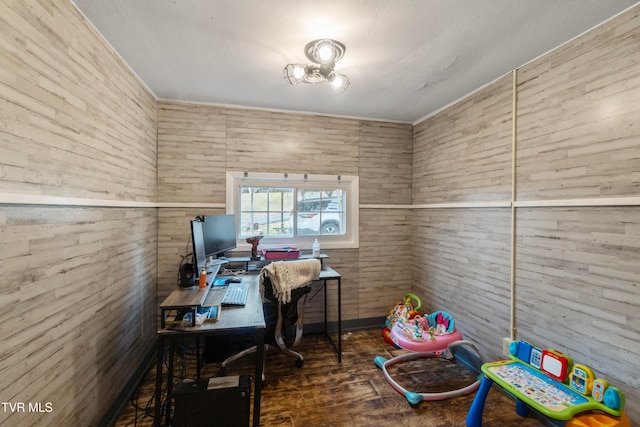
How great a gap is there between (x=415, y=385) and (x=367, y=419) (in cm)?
59

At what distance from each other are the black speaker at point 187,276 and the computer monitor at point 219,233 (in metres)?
0.34

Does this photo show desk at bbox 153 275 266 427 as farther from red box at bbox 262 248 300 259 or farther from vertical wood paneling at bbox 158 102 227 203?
vertical wood paneling at bbox 158 102 227 203

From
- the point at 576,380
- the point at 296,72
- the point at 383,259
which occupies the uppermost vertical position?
the point at 296,72

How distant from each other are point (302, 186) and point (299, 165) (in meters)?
0.25

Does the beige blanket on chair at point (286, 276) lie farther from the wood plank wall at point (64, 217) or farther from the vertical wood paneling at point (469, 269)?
the vertical wood paneling at point (469, 269)

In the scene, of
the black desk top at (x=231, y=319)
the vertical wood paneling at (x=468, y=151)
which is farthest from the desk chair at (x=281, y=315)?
the vertical wood paneling at (x=468, y=151)

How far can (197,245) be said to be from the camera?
2018 mm

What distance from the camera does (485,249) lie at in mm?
2348

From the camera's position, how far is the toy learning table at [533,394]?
1.43 metres

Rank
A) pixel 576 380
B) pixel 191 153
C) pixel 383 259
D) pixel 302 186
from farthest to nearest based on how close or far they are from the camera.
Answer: pixel 383 259, pixel 302 186, pixel 191 153, pixel 576 380

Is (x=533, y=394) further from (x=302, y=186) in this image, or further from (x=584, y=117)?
(x=302, y=186)

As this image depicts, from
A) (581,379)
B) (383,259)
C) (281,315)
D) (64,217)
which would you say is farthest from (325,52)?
(581,379)

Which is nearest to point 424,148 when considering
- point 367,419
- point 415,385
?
point 415,385

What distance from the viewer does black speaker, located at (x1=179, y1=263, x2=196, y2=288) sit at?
194cm
